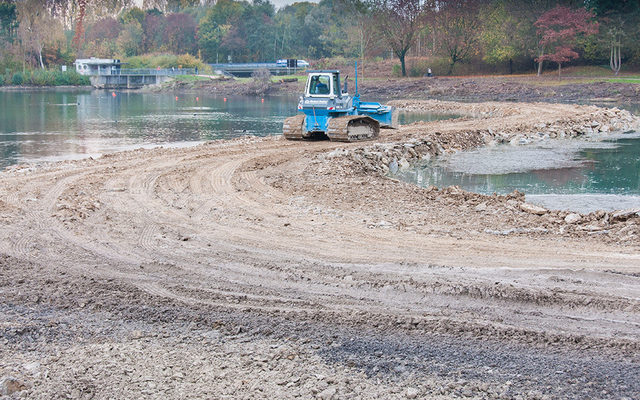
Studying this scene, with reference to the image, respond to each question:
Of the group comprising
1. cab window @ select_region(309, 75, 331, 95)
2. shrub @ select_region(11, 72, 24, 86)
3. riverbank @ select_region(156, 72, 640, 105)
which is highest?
shrub @ select_region(11, 72, 24, 86)

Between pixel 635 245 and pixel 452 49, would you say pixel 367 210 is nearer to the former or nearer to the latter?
pixel 635 245

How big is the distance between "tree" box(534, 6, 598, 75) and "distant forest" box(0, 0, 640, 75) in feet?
0.39

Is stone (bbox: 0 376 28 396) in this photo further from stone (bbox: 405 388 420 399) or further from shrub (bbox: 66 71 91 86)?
shrub (bbox: 66 71 91 86)

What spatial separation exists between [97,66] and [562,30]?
75.5 m

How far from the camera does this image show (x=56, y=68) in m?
105

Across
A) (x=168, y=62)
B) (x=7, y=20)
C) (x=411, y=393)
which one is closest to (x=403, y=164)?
(x=411, y=393)

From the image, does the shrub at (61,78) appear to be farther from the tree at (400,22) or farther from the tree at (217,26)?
the tree at (400,22)

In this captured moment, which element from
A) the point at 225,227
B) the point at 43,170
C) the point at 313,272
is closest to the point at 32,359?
the point at 313,272

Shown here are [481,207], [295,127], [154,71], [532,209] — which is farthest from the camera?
[154,71]

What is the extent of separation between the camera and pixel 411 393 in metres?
4.93

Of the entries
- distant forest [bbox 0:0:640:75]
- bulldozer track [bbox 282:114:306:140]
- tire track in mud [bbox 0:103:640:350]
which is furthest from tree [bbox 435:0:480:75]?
tire track in mud [bbox 0:103:640:350]

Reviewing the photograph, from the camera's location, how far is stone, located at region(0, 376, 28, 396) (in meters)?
4.92

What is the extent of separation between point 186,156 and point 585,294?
13910mm

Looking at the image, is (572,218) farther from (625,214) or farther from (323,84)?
(323,84)
